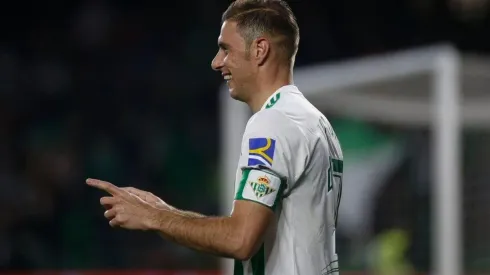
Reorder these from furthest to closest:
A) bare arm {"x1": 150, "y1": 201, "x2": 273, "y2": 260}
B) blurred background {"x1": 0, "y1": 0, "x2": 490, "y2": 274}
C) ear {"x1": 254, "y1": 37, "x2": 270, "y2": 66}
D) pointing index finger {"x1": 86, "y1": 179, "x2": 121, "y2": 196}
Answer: blurred background {"x1": 0, "y1": 0, "x2": 490, "y2": 274} → ear {"x1": 254, "y1": 37, "x2": 270, "y2": 66} → pointing index finger {"x1": 86, "y1": 179, "x2": 121, "y2": 196} → bare arm {"x1": 150, "y1": 201, "x2": 273, "y2": 260}

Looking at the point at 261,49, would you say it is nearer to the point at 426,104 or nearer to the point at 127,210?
the point at 127,210

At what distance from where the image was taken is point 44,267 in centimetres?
919

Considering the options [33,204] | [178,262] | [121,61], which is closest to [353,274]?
[178,262]

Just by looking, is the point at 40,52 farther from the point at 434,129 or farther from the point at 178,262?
the point at 434,129

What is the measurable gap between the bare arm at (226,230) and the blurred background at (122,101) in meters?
6.48

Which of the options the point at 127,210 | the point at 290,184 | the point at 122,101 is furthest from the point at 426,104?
the point at 127,210

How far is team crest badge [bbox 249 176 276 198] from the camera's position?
2.32 m

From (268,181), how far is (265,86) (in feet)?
1.06

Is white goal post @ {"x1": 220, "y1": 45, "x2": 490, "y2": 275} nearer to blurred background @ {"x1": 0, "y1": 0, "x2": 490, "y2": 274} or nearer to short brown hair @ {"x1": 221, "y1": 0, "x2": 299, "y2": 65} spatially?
blurred background @ {"x1": 0, "y1": 0, "x2": 490, "y2": 274}

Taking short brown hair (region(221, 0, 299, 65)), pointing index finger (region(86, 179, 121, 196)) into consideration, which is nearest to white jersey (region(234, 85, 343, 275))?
short brown hair (region(221, 0, 299, 65))

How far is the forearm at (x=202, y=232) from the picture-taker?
2.31 metres

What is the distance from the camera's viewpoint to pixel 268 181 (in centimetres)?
234

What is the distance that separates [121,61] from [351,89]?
409cm

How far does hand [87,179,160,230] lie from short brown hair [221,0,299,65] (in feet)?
1.60
